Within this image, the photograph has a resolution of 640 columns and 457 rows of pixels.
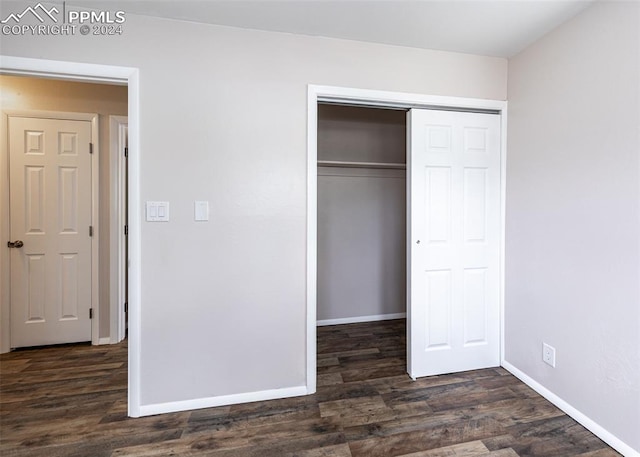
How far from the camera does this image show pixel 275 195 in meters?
1.93

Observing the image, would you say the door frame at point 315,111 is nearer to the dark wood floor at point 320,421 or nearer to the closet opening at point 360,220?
the dark wood floor at point 320,421

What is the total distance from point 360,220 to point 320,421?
2.07 metres

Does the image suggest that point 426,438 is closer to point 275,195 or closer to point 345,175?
point 275,195

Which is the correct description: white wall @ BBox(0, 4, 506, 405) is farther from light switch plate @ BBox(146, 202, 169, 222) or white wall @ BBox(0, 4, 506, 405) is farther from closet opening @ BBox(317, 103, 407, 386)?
closet opening @ BBox(317, 103, 407, 386)

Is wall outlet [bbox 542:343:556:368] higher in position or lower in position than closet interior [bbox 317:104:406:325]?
lower

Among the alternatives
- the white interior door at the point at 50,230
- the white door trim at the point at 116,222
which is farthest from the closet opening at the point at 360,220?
the white interior door at the point at 50,230

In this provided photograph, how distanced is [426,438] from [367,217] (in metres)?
2.16

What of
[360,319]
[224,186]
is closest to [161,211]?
[224,186]

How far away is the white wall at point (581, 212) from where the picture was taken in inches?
58.0

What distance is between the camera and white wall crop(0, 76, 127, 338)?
8.31ft

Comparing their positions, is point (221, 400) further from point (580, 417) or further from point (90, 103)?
point (90, 103)

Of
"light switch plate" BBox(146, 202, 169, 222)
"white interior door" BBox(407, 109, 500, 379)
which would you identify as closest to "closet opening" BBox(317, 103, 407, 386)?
"white interior door" BBox(407, 109, 500, 379)

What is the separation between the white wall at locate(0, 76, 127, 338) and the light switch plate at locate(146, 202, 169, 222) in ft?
4.43

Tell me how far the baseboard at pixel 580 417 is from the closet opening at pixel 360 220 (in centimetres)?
114
